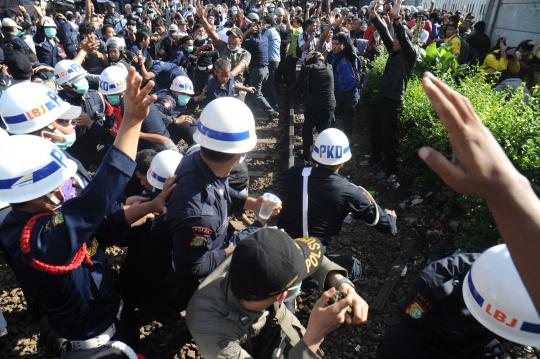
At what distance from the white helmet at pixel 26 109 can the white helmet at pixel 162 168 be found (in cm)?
107

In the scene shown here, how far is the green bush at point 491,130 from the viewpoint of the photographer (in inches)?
159

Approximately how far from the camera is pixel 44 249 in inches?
72.4

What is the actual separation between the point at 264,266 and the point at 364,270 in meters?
3.29

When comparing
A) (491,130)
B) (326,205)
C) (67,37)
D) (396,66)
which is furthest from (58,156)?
(67,37)

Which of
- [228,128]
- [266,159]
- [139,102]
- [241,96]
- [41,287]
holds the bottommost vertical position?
[266,159]

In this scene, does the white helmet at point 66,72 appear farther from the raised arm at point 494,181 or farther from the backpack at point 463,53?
the backpack at point 463,53

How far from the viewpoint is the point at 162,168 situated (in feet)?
10.8

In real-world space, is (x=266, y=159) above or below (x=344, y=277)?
below

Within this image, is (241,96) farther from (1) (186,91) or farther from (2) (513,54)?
(2) (513,54)

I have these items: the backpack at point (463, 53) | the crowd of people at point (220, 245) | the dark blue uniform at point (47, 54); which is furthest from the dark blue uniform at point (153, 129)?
the backpack at point (463, 53)

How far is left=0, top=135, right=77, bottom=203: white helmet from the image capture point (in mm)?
1787

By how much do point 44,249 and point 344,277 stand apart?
5.95 feet

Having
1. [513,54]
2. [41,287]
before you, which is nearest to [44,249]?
[41,287]

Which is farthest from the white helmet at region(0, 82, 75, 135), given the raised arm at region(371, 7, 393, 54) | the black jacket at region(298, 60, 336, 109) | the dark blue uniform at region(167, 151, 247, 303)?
the raised arm at region(371, 7, 393, 54)
